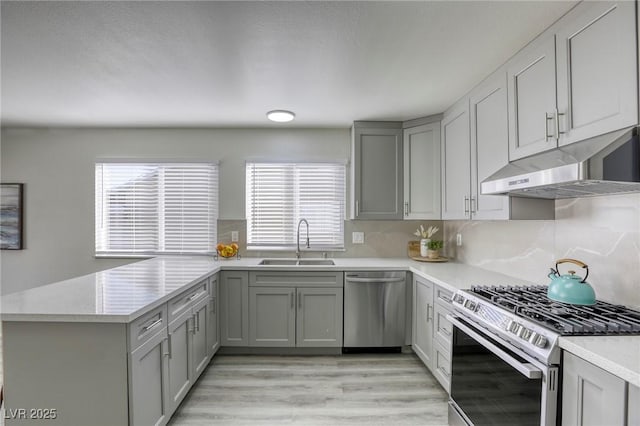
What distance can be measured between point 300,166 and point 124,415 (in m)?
2.70

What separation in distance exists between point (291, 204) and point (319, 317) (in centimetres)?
132

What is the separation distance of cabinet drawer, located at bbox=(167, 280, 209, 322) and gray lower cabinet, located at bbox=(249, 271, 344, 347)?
52cm

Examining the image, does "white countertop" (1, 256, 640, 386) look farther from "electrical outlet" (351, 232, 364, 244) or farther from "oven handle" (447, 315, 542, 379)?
"electrical outlet" (351, 232, 364, 244)

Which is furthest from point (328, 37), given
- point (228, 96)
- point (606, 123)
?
point (606, 123)

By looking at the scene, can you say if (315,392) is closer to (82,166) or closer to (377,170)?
(377,170)

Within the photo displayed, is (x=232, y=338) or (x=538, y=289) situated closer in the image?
(x=538, y=289)

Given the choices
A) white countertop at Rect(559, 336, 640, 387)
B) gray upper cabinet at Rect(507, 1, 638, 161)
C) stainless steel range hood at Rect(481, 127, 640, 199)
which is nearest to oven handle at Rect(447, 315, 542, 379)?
white countertop at Rect(559, 336, 640, 387)

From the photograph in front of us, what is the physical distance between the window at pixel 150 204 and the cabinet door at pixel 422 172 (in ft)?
7.18

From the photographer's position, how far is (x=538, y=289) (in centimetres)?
187

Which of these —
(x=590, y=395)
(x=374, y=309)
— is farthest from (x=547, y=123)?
(x=374, y=309)

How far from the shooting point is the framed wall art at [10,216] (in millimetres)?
3529

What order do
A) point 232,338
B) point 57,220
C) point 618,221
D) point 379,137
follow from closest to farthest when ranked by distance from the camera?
point 618,221 → point 232,338 → point 379,137 → point 57,220

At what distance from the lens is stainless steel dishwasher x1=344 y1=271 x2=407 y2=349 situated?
291cm

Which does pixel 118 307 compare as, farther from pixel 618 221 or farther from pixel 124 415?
pixel 618 221
